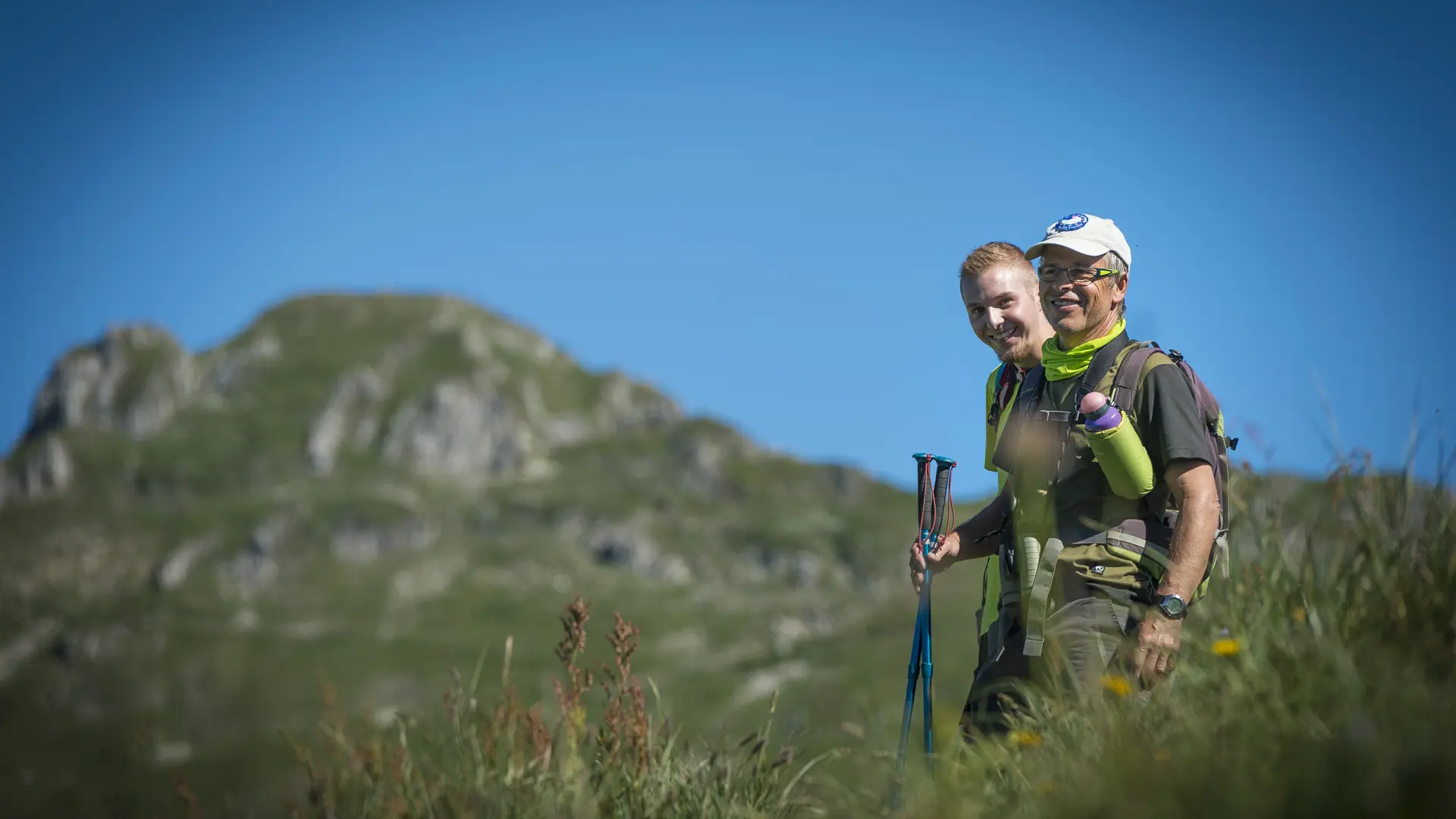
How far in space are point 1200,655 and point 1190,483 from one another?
0.79m

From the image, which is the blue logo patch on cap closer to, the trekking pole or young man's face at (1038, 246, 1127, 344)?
young man's face at (1038, 246, 1127, 344)

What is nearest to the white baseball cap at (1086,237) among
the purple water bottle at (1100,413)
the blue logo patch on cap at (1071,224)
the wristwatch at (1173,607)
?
the blue logo patch on cap at (1071,224)

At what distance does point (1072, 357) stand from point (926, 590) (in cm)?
98

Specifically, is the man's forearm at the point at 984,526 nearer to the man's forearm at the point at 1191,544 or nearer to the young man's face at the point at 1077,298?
the young man's face at the point at 1077,298

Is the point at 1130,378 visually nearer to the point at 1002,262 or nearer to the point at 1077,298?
the point at 1077,298

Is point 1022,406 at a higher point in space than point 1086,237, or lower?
lower

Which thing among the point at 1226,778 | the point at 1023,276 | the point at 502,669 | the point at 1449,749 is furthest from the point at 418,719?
the point at 1449,749

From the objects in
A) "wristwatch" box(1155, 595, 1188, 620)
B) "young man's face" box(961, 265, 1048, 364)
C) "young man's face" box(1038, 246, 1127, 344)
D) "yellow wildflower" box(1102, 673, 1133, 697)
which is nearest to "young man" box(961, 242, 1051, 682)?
"young man's face" box(961, 265, 1048, 364)

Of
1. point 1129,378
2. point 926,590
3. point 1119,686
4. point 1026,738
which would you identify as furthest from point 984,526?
point 1119,686

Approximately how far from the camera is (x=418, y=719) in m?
5.48

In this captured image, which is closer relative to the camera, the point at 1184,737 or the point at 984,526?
the point at 1184,737

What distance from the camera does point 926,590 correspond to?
512 cm

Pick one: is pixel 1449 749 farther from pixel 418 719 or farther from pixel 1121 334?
pixel 418 719

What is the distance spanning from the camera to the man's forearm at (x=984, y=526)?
17.4ft
